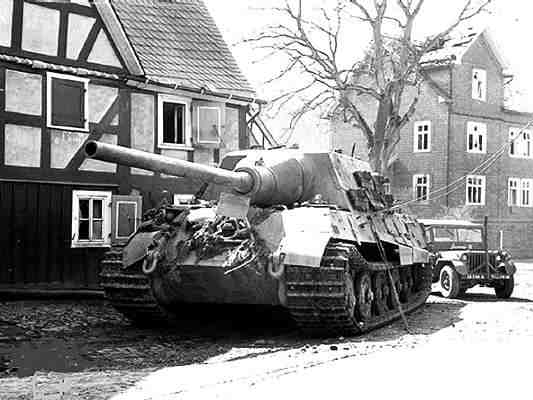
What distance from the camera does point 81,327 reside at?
1182cm

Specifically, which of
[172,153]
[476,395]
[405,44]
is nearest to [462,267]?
[172,153]

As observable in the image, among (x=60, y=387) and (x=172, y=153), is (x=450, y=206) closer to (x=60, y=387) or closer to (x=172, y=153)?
(x=172, y=153)

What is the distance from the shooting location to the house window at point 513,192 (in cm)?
3841

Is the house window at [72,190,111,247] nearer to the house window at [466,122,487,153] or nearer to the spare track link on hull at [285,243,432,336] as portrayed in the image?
the spare track link on hull at [285,243,432,336]

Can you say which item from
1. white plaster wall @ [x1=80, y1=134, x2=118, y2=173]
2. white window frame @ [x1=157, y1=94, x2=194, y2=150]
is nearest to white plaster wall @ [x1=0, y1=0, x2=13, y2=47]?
white plaster wall @ [x1=80, y1=134, x2=118, y2=173]

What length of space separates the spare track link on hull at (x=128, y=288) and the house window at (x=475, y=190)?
89.0 ft

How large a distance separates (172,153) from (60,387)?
11108mm

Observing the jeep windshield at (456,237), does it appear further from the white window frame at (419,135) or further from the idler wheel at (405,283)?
the white window frame at (419,135)

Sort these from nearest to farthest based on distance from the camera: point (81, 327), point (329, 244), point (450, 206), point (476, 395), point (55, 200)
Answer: point (476, 395) < point (329, 244) < point (81, 327) < point (55, 200) < point (450, 206)

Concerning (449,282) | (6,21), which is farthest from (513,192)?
(6,21)

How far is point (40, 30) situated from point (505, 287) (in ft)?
34.1

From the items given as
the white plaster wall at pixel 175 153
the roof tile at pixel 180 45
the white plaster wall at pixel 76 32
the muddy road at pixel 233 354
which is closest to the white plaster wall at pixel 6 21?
the white plaster wall at pixel 76 32

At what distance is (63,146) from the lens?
52.3 ft

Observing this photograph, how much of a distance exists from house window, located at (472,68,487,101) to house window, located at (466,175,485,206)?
3.48 meters
